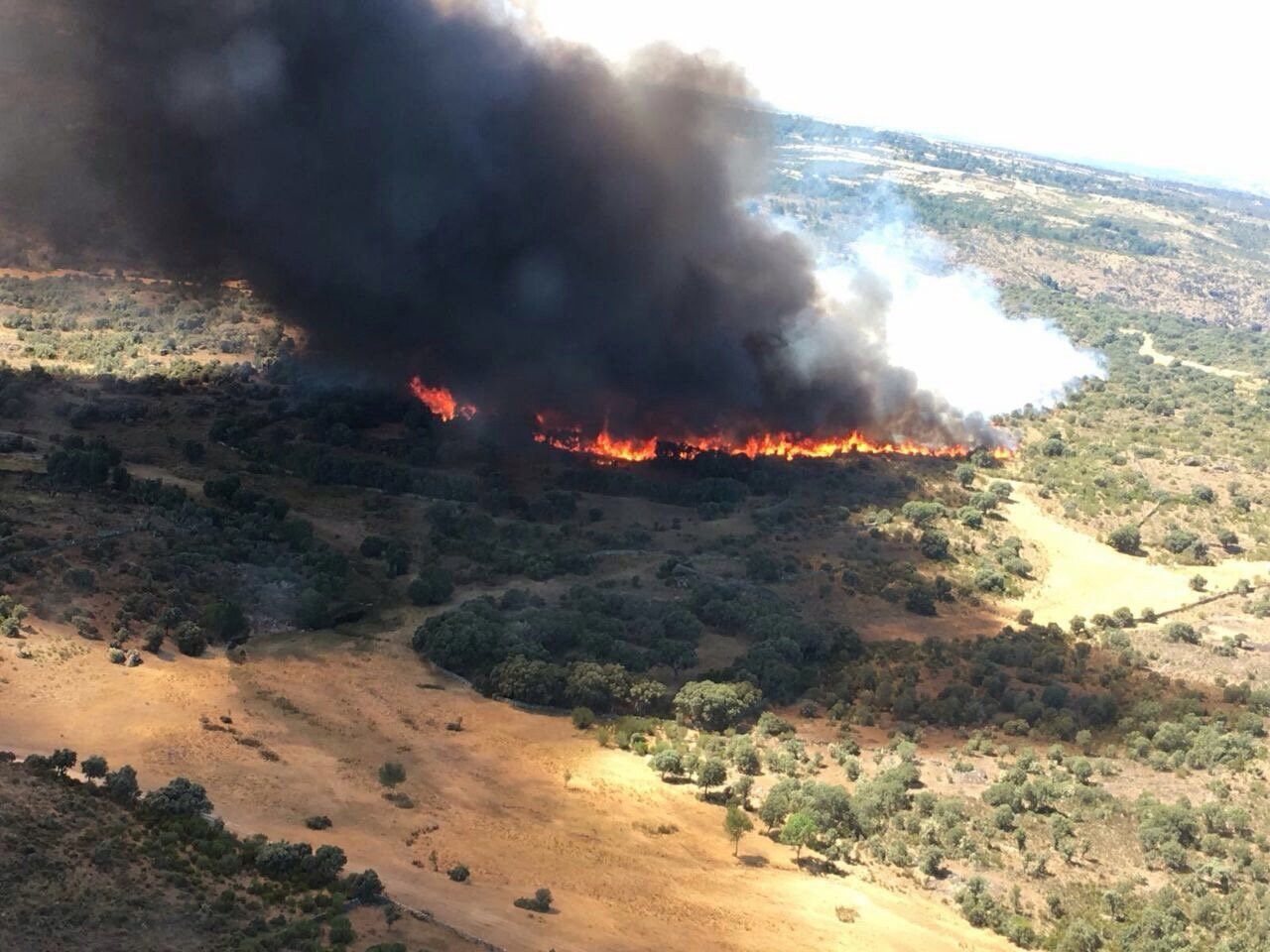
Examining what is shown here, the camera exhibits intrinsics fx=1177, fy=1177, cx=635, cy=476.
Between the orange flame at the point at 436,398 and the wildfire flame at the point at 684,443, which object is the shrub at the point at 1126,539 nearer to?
the wildfire flame at the point at 684,443

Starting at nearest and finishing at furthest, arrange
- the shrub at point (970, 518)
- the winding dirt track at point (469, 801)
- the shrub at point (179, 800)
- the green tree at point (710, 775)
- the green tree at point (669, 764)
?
1. the winding dirt track at point (469, 801)
2. the shrub at point (179, 800)
3. the green tree at point (710, 775)
4. the green tree at point (669, 764)
5. the shrub at point (970, 518)

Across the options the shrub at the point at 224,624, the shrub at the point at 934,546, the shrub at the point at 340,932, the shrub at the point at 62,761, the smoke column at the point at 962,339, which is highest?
the smoke column at the point at 962,339

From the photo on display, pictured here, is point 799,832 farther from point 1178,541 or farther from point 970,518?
point 1178,541

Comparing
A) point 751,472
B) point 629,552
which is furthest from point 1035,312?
point 629,552

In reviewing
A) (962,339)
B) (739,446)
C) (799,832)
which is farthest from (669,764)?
(962,339)

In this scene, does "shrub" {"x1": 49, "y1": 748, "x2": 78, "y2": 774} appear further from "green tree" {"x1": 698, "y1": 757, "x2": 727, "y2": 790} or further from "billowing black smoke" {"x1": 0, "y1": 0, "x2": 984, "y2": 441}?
"billowing black smoke" {"x1": 0, "y1": 0, "x2": 984, "y2": 441}

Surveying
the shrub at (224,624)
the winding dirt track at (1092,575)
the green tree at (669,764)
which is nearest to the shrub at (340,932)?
the green tree at (669,764)

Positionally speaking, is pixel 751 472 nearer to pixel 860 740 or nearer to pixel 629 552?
pixel 629 552
